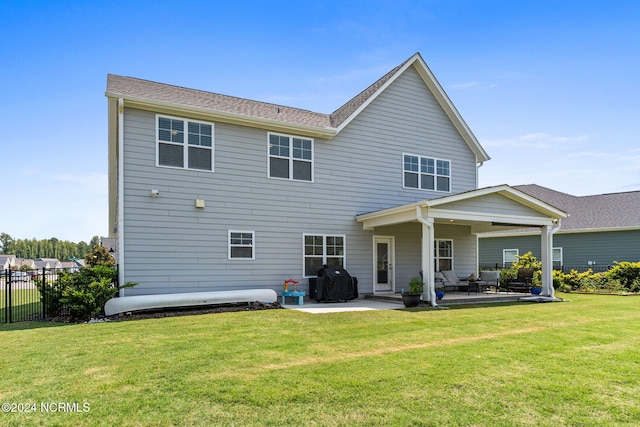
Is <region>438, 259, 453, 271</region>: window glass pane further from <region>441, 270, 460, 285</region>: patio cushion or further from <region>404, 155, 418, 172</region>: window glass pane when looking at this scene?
<region>404, 155, 418, 172</region>: window glass pane

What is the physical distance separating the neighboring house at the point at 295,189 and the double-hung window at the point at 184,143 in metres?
0.03

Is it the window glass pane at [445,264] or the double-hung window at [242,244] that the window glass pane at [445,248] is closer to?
the window glass pane at [445,264]

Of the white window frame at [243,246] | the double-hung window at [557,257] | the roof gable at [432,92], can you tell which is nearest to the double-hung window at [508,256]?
the double-hung window at [557,257]

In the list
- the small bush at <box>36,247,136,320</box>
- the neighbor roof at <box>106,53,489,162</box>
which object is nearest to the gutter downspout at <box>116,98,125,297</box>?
the small bush at <box>36,247,136,320</box>

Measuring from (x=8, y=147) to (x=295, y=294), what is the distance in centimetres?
1233

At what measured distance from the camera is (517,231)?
75.9 ft

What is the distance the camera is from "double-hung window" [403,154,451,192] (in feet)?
48.3

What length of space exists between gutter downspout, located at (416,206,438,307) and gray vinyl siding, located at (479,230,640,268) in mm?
13827

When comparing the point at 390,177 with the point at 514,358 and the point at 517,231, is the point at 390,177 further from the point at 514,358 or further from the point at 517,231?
the point at 517,231

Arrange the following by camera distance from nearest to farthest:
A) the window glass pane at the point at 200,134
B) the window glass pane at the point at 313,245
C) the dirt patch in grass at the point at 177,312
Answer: the dirt patch in grass at the point at 177,312 → the window glass pane at the point at 200,134 → the window glass pane at the point at 313,245

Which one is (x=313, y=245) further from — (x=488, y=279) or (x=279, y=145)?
(x=488, y=279)

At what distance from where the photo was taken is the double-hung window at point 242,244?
11570 millimetres

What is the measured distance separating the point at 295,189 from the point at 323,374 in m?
8.37

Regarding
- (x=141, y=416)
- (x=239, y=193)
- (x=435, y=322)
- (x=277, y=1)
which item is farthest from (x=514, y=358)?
(x=277, y=1)
